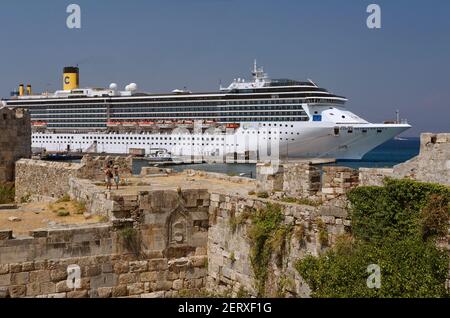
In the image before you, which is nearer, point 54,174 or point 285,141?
point 54,174

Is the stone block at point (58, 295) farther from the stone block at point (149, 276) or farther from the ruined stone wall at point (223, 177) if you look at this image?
the ruined stone wall at point (223, 177)

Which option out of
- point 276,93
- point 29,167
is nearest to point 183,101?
point 276,93

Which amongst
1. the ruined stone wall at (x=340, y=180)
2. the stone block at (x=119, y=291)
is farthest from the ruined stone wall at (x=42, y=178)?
the ruined stone wall at (x=340, y=180)

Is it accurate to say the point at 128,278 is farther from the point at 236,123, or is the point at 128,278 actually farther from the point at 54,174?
the point at 236,123

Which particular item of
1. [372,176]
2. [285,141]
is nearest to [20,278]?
[372,176]

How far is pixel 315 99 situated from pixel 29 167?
6030 cm

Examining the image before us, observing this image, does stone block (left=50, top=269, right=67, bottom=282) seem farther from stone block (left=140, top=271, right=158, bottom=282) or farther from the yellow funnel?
the yellow funnel

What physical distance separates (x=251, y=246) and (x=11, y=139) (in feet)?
43.5

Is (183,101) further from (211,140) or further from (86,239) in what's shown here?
(86,239)

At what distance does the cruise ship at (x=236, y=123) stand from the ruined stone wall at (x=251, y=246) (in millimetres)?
65615

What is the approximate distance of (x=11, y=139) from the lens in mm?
20312

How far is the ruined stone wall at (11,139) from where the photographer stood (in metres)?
20.0

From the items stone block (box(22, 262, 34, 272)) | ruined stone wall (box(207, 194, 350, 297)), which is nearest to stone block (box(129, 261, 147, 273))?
ruined stone wall (box(207, 194, 350, 297))
